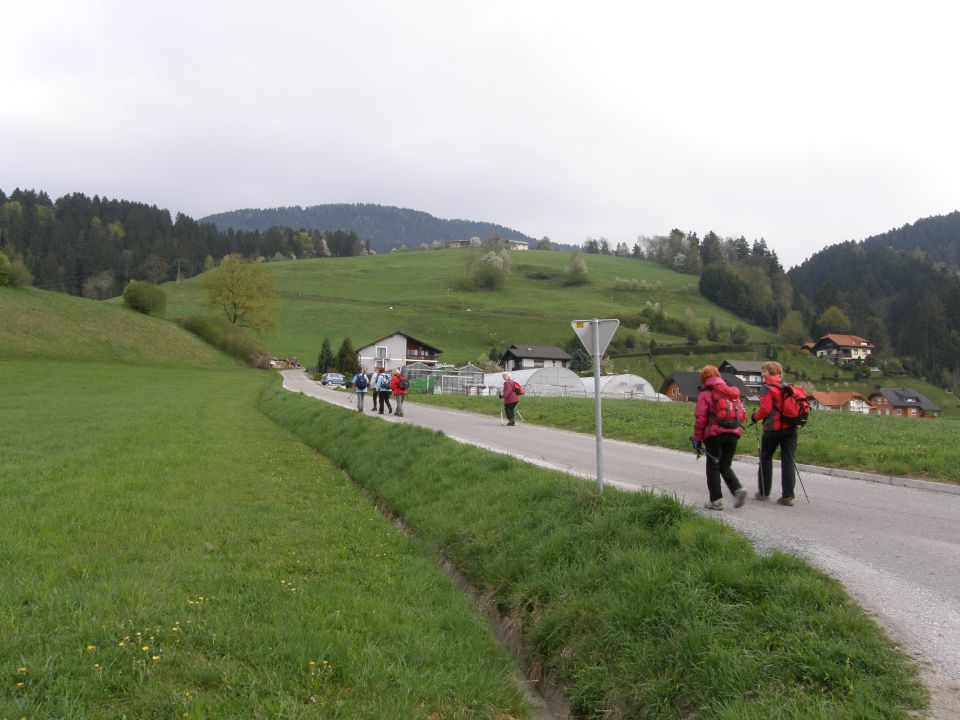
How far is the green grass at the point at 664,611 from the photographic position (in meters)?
4.36

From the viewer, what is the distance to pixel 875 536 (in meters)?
7.71

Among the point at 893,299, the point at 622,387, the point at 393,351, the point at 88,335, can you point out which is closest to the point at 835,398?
the point at 622,387

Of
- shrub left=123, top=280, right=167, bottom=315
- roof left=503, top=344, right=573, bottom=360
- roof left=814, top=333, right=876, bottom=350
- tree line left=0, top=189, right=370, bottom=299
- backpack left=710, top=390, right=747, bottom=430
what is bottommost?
backpack left=710, top=390, right=747, bottom=430

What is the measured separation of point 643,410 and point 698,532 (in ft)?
64.2

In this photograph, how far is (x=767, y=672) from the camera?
4551mm

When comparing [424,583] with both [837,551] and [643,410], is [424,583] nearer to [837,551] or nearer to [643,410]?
[837,551]

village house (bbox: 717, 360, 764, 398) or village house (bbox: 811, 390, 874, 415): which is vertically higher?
village house (bbox: 717, 360, 764, 398)

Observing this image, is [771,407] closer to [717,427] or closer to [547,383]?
[717,427]

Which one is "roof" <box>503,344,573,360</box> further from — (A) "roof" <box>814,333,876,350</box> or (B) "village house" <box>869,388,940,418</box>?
(A) "roof" <box>814,333,876,350</box>

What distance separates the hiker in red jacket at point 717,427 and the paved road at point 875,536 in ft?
1.20

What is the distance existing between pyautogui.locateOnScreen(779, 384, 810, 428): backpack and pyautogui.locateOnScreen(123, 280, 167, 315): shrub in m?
86.4

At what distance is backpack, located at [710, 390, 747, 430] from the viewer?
8.63 m

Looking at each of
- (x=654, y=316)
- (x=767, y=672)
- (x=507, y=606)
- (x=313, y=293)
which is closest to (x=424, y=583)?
(x=507, y=606)

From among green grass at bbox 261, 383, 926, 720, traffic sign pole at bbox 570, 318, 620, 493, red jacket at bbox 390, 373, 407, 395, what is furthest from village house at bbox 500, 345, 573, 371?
green grass at bbox 261, 383, 926, 720
